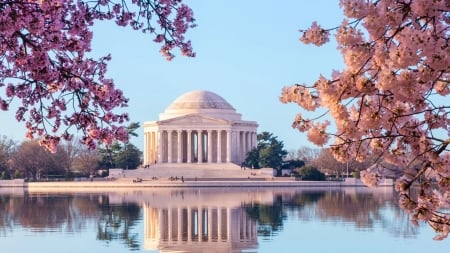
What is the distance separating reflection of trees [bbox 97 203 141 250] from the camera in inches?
1021

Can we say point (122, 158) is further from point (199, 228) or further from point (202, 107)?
point (199, 228)

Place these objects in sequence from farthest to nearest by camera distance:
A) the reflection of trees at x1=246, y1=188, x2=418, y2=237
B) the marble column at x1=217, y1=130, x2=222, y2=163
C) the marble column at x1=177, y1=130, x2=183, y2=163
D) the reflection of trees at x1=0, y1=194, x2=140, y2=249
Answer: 1. the marble column at x1=177, y1=130, x2=183, y2=163
2. the marble column at x1=217, y1=130, x2=222, y2=163
3. the reflection of trees at x1=246, y1=188, x2=418, y2=237
4. the reflection of trees at x1=0, y1=194, x2=140, y2=249

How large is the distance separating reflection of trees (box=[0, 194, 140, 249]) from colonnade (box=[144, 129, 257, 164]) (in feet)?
190

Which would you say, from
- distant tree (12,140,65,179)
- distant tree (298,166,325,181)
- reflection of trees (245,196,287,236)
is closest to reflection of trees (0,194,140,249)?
reflection of trees (245,196,287,236)

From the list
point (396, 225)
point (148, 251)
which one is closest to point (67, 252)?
point (148, 251)

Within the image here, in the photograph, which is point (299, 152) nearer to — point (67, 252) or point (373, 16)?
point (67, 252)

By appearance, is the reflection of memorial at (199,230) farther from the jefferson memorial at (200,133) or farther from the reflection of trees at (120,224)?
the jefferson memorial at (200,133)

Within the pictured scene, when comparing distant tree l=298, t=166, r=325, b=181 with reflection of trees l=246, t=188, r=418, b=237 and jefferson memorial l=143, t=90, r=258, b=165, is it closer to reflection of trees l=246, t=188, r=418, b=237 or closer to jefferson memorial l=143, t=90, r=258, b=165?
jefferson memorial l=143, t=90, r=258, b=165

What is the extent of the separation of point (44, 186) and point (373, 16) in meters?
73.7

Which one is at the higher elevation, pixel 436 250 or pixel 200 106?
pixel 200 106

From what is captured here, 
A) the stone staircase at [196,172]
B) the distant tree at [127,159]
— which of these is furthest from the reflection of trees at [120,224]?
the distant tree at [127,159]

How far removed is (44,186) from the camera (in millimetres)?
77125

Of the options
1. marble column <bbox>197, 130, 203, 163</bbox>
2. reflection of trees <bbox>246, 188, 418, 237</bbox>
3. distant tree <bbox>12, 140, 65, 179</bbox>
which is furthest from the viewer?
marble column <bbox>197, 130, 203, 163</bbox>

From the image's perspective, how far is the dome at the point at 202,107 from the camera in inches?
4129
